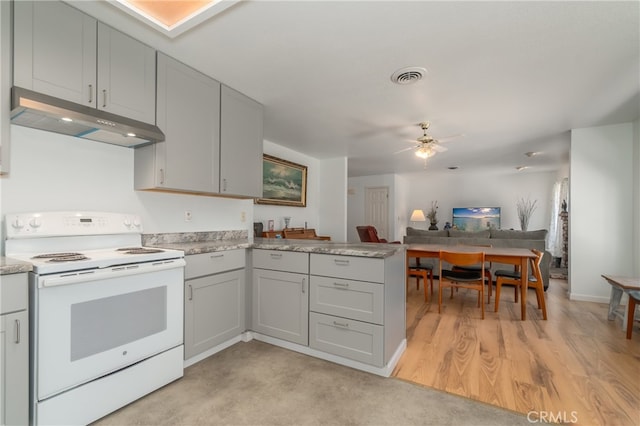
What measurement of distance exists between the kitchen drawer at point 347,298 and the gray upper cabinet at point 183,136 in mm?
1257

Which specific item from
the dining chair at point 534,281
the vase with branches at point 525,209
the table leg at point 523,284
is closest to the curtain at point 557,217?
the vase with branches at point 525,209

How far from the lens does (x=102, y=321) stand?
162cm

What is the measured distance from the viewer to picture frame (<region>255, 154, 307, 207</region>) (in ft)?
14.2

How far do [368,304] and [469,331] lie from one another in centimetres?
152

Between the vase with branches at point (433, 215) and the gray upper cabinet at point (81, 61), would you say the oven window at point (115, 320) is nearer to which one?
the gray upper cabinet at point (81, 61)

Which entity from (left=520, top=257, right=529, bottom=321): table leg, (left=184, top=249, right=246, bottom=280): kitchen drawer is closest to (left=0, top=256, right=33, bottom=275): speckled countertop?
(left=184, top=249, right=246, bottom=280): kitchen drawer

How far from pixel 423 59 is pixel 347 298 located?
187 centimetres

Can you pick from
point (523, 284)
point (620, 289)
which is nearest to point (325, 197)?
point (523, 284)

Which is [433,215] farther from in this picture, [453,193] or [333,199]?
[333,199]

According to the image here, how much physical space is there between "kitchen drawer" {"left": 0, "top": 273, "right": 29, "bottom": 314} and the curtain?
29.4 feet

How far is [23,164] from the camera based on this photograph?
5.79ft

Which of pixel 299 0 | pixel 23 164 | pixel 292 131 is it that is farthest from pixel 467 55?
pixel 23 164

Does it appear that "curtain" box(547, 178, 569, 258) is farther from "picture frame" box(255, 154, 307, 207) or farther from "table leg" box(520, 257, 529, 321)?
"picture frame" box(255, 154, 307, 207)

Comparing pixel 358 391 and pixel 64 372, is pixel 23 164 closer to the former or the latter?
pixel 64 372
